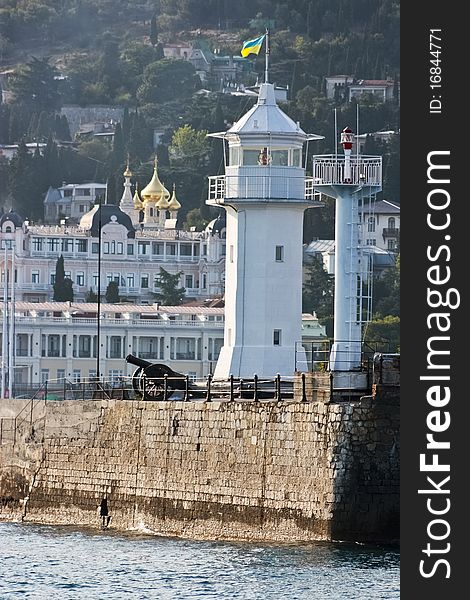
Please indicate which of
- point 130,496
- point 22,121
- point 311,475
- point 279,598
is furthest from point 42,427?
point 22,121

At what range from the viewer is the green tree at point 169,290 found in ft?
440

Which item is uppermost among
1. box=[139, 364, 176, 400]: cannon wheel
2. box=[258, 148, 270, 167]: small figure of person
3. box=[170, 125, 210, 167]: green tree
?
box=[170, 125, 210, 167]: green tree

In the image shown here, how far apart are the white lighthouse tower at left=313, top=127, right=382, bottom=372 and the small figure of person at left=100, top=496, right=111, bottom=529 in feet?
15.6

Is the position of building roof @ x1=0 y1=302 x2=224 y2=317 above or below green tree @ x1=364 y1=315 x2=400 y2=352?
above

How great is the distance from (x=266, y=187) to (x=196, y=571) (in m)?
14.2

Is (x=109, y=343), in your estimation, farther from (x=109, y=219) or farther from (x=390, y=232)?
(x=109, y=219)

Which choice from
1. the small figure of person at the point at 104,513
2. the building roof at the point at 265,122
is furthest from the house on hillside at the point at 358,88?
the small figure of person at the point at 104,513

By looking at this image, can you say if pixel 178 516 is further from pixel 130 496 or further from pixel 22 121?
pixel 22 121

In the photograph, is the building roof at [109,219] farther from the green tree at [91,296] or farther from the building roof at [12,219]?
the green tree at [91,296]

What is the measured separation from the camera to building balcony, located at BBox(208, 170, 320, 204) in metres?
49.3

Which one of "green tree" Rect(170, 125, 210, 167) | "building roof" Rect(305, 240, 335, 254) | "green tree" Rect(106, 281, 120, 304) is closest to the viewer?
"green tree" Rect(106, 281, 120, 304)

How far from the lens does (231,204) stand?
49.2 m

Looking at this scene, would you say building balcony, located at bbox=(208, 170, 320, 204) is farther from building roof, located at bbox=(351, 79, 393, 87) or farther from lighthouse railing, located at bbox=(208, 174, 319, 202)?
building roof, located at bbox=(351, 79, 393, 87)

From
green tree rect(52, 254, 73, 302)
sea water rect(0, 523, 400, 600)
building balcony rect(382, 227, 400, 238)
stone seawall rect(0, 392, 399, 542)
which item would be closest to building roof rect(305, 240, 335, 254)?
building balcony rect(382, 227, 400, 238)
